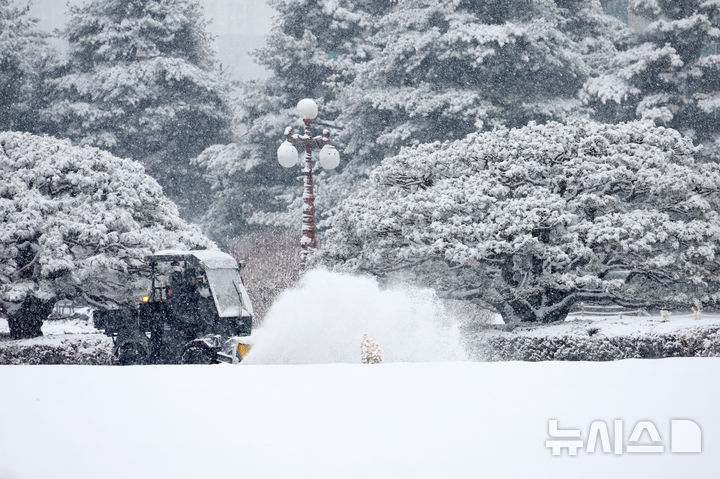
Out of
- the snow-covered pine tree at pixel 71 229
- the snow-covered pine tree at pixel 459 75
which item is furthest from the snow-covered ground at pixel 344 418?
the snow-covered pine tree at pixel 459 75

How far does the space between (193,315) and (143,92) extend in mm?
22706

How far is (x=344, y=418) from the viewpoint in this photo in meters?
7.45

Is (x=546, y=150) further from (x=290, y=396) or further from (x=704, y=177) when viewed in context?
(x=290, y=396)

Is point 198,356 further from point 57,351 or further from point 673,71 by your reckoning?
point 673,71

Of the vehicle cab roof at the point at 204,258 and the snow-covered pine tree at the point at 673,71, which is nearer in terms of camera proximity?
the vehicle cab roof at the point at 204,258

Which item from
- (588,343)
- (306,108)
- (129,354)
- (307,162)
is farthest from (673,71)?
(129,354)

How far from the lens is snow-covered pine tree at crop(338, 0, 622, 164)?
92.0 ft

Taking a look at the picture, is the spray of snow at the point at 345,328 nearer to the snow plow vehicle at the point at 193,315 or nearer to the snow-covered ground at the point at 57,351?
the snow plow vehicle at the point at 193,315

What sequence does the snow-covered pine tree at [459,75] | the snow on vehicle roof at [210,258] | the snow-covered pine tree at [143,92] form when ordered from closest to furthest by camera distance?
1. the snow on vehicle roof at [210,258]
2. the snow-covered pine tree at [459,75]
3. the snow-covered pine tree at [143,92]

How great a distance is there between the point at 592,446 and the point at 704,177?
38.4ft

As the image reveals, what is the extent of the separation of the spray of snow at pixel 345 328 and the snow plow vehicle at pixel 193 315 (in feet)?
3.43

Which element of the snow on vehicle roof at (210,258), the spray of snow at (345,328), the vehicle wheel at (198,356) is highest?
the snow on vehicle roof at (210,258)

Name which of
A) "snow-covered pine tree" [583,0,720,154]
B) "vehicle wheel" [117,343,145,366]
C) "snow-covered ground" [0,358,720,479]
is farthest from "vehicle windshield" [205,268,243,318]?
"snow-covered pine tree" [583,0,720,154]

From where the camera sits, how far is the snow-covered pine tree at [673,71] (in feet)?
87.9
